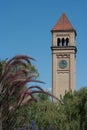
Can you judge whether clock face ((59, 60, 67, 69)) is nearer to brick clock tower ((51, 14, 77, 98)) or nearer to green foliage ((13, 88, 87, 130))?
brick clock tower ((51, 14, 77, 98))

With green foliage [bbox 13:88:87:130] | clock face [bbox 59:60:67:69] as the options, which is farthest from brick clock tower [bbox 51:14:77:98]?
green foliage [bbox 13:88:87:130]

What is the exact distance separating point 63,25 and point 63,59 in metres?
7.18

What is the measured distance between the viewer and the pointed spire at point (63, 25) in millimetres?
94312

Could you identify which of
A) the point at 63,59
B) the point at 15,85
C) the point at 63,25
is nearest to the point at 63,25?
the point at 63,25

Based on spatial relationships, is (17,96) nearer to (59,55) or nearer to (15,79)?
(15,79)

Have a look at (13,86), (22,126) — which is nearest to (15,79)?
(13,86)

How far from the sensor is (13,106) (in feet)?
28.6

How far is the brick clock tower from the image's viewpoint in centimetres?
9000

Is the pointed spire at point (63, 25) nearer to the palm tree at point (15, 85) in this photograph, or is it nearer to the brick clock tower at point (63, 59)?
the brick clock tower at point (63, 59)

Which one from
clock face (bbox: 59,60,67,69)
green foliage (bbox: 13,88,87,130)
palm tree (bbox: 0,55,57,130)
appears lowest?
green foliage (bbox: 13,88,87,130)

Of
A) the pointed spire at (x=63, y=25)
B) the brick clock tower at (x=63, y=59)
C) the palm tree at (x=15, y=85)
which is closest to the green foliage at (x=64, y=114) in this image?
the palm tree at (x=15, y=85)

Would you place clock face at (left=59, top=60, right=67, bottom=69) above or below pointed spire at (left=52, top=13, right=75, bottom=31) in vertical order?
below

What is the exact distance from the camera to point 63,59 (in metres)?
91.6

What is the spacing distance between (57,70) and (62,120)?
2200 inches
